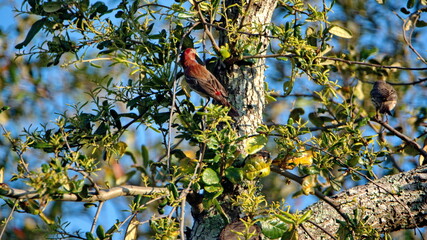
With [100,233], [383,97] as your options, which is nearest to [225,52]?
[100,233]

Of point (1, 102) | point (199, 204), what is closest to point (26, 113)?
point (1, 102)

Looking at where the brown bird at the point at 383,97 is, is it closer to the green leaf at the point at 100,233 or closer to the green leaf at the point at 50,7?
the green leaf at the point at 50,7

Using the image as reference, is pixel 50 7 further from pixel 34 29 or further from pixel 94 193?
pixel 94 193

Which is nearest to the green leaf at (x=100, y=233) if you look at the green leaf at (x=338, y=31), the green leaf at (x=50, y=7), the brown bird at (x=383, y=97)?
the green leaf at (x=50, y=7)

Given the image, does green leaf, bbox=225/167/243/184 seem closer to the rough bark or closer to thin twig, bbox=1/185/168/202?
thin twig, bbox=1/185/168/202

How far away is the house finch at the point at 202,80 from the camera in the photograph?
2.25m

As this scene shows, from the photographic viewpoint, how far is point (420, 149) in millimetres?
2814

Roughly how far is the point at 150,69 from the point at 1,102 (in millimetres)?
2504

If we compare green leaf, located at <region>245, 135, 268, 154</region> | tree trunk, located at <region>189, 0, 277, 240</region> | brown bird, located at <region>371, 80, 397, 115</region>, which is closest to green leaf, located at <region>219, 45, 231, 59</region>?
tree trunk, located at <region>189, 0, 277, 240</region>

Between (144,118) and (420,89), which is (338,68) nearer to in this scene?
(420,89)

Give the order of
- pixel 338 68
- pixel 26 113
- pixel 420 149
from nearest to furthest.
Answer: pixel 420 149
pixel 338 68
pixel 26 113

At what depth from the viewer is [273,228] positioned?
5.84 feet

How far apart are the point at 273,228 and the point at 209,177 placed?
0.31 meters

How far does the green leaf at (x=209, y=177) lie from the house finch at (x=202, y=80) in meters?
0.37
